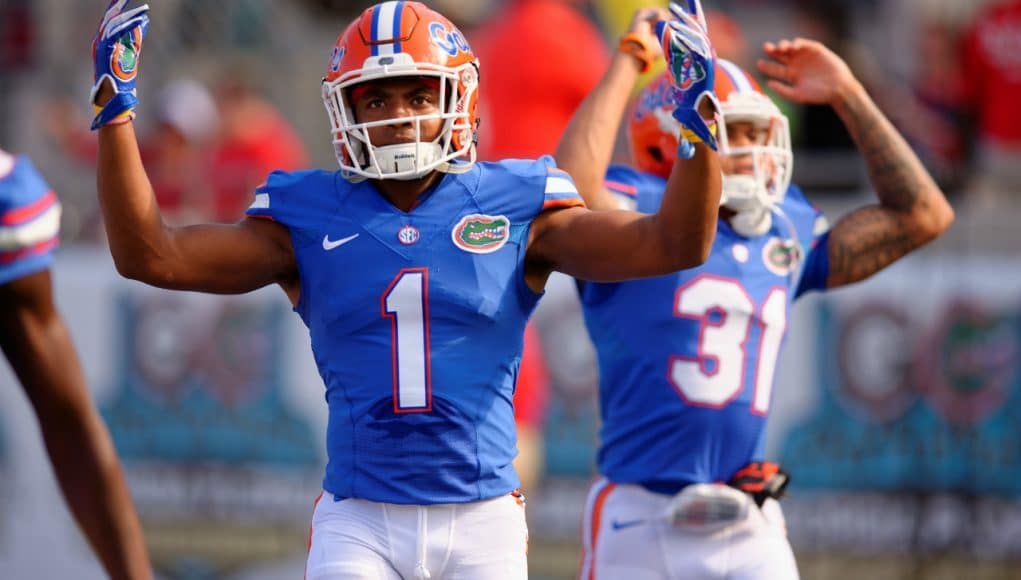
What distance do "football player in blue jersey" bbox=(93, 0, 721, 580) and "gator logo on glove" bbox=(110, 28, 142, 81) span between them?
6 centimetres

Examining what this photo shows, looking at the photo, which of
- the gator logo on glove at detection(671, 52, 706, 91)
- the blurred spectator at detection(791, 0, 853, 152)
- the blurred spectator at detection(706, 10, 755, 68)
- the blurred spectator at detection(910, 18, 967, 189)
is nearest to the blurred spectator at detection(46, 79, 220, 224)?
the blurred spectator at detection(706, 10, 755, 68)

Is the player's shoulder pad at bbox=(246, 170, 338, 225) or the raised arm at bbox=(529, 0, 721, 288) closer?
the raised arm at bbox=(529, 0, 721, 288)

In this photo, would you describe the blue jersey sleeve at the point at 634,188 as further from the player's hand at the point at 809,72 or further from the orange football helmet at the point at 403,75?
the orange football helmet at the point at 403,75

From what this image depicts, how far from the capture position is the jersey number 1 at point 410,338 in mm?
3316

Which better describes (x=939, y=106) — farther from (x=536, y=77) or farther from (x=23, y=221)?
(x=23, y=221)

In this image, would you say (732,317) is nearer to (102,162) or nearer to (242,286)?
(242,286)

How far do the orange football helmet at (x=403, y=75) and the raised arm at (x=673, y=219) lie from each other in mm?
283

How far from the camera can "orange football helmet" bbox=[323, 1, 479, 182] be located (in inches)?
132

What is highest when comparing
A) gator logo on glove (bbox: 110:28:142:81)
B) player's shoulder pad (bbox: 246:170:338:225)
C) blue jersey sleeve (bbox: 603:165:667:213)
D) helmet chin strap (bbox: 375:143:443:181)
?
gator logo on glove (bbox: 110:28:142:81)

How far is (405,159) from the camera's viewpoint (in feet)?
10.9

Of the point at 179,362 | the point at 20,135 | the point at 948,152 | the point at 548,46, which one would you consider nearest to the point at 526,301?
the point at 548,46

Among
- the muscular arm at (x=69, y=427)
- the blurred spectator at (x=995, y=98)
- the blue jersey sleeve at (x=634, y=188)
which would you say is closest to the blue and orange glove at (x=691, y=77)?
the blue jersey sleeve at (x=634, y=188)

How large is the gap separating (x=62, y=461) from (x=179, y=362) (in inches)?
123

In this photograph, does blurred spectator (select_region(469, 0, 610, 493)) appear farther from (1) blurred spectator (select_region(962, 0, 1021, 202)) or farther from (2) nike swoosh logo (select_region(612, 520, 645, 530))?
(1) blurred spectator (select_region(962, 0, 1021, 202))
